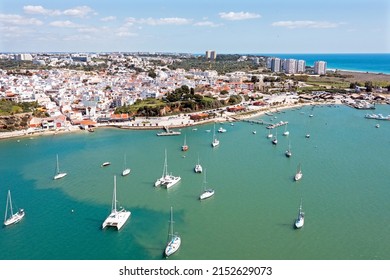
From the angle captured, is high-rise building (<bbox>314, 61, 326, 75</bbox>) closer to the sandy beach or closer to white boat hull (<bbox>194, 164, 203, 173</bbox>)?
the sandy beach

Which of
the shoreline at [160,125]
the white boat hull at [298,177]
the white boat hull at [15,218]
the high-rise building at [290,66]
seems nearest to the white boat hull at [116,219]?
the white boat hull at [15,218]

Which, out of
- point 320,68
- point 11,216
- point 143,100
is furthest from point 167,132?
point 320,68

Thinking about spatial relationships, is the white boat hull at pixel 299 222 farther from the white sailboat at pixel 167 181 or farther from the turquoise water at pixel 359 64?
the turquoise water at pixel 359 64

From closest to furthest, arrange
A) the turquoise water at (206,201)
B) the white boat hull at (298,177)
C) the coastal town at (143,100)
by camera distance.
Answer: the turquoise water at (206,201) < the white boat hull at (298,177) < the coastal town at (143,100)

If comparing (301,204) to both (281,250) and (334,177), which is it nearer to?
(281,250)

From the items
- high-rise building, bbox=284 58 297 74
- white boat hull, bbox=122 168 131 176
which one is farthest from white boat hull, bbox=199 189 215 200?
high-rise building, bbox=284 58 297 74

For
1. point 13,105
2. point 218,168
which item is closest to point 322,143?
point 218,168

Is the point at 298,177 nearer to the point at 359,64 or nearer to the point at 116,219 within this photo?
the point at 116,219

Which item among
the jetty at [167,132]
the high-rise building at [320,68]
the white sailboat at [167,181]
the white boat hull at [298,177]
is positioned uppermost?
the high-rise building at [320,68]
